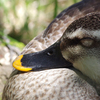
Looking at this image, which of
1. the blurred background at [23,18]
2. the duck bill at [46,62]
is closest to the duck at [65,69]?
the duck bill at [46,62]

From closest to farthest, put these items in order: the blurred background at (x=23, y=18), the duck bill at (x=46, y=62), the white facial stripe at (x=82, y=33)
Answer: the white facial stripe at (x=82, y=33)
the duck bill at (x=46, y=62)
the blurred background at (x=23, y=18)

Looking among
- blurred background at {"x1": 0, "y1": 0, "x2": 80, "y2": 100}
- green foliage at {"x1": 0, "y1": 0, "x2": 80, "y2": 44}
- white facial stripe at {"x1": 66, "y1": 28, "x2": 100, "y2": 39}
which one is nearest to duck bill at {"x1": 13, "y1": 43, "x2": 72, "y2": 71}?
white facial stripe at {"x1": 66, "y1": 28, "x2": 100, "y2": 39}

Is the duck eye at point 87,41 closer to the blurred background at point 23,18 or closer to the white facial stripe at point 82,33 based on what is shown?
the white facial stripe at point 82,33

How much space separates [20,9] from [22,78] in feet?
8.01

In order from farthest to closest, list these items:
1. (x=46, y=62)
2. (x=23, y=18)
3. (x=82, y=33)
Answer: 1. (x=23, y=18)
2. (x=46, y=62)
3. (x=82, y=33)

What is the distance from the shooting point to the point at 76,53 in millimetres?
1687

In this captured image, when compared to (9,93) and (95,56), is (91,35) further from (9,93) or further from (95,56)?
(9,93)

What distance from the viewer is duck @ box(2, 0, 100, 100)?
1609 millimetres

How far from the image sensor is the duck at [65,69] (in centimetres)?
161

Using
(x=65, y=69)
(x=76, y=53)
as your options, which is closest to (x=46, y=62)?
(x=65, y=69)

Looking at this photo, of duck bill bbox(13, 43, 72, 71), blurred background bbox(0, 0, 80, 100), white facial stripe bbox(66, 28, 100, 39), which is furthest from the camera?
blurred background bbox(0, 0, 80, 100)

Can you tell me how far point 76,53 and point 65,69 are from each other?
0.70ft

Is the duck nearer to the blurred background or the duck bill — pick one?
the duck bill

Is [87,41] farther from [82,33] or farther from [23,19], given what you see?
[23,19]
